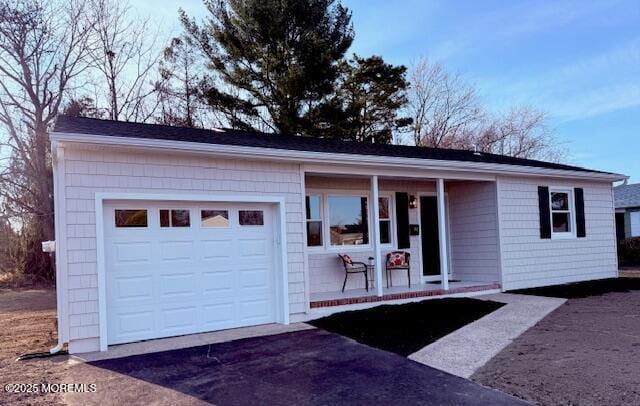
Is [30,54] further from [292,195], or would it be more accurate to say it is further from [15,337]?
[292,195]

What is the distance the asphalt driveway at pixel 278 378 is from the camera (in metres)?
3.95

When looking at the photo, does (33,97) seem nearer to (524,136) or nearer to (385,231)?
(385,231)

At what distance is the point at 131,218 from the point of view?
20.3ft

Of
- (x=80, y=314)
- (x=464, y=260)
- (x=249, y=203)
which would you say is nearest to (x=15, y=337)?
(x=80, y=314)

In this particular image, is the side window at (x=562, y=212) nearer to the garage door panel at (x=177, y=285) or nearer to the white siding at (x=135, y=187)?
the white siding at (x=135, y=187)

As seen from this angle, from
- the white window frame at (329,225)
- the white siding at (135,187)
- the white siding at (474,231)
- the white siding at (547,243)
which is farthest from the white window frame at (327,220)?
the white siding at (547,243)

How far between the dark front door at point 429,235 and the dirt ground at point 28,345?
7590 mm

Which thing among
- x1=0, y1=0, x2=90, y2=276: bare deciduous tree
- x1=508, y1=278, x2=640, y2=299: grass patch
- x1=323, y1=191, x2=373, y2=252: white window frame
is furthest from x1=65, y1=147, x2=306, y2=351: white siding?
x1=0, y1=0, x2=90, y2=276: bare deciduous tree

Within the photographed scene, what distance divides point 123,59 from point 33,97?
3973mm

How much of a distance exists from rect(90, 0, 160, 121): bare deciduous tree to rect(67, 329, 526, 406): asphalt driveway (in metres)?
15.9

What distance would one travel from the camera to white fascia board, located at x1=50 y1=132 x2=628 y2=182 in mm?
5750

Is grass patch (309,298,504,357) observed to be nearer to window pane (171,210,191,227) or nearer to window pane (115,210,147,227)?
window pane (171,210,191,227)

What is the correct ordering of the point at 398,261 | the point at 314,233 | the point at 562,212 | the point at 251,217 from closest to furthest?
1. the point at 251,217
2. the point at 314,233
3. the point at 398,261
4. the point at 562,212

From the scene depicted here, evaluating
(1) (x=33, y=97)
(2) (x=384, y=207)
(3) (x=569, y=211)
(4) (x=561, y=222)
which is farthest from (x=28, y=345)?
(1) (x=33, y=97)
